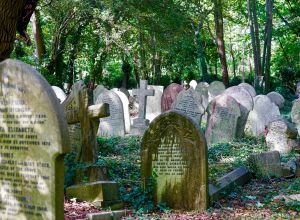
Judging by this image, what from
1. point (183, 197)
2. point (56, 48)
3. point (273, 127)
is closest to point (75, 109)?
point (183, 197)

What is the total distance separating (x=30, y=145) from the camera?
3.41 meters

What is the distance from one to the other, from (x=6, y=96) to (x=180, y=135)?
320 cm

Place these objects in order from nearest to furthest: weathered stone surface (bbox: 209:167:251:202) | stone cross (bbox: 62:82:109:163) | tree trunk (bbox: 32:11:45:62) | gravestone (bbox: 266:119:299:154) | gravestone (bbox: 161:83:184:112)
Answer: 1. weathered stone surface (bbox: 209:167:251:202)
2. stone cross (bbox: 62:82:109:163)
3. gravestone (bbox: 266:119:299:154)
4. gravestone (bbox: 161:83:184:112)
5. tree trunk (bbox: 32:11:45:62)

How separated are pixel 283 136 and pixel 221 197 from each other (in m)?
4.29

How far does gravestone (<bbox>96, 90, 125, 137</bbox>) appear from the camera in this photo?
1362 cm

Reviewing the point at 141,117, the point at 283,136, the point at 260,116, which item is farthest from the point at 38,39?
the point at 283,136

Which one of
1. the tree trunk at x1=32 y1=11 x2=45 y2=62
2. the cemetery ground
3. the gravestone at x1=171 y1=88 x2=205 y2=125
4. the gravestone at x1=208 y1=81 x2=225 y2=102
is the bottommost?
the cemetery ground

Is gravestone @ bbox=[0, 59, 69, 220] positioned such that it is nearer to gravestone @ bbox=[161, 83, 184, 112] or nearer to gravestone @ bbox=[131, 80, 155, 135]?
gravestone @ bbox=[131, 80, 155, 135]

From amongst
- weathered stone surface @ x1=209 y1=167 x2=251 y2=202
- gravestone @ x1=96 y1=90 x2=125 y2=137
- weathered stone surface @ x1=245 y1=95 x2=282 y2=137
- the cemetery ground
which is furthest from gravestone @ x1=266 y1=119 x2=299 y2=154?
gravestone @ x1=96 y1=90 x2=125 y2=137

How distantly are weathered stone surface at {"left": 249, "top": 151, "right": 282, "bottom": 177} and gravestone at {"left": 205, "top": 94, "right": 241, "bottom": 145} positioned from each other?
3.63m

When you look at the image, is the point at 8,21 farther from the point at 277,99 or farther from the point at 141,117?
the point at 277,99

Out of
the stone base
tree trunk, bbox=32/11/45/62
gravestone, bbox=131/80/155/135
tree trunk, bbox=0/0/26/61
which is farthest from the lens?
tree trunk, bbox=32/11/45/62

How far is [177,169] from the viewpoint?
632 cm

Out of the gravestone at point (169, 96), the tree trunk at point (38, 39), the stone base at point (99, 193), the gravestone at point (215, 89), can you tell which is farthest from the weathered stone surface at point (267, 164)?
the tree trunk at point (38, 39)
